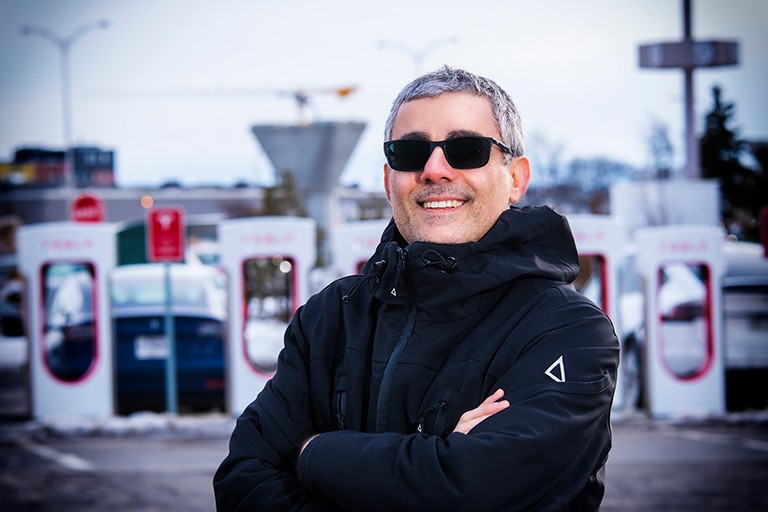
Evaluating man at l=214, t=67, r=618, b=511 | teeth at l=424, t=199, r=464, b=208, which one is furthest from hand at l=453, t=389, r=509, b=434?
teeth at l=424, t=199, r=464, b=208

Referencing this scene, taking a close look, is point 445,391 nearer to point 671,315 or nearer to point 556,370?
point 556,370

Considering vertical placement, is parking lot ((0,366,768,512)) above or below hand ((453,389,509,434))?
below

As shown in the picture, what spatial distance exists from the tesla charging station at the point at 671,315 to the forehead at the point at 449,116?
7.26 metres

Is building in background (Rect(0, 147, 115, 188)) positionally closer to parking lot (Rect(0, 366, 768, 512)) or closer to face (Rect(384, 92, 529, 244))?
parking lot (Rect(0, 366, 768, 512))

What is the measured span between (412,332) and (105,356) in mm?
7876

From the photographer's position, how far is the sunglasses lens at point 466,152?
212 centimetres

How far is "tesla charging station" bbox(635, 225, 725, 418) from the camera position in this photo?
9.14 metres

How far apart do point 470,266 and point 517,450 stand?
409 mm

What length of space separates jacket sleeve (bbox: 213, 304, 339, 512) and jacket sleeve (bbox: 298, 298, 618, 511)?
0.11m

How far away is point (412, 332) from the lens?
6.68 feet

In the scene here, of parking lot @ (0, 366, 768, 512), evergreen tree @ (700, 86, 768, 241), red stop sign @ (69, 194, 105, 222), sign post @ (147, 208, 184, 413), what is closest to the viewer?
parking lot @ (0, 366, 768, 512)

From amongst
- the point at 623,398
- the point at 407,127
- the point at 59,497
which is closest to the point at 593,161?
the point at 623,398

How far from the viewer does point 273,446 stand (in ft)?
7.18

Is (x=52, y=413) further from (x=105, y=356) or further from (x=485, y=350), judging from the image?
(x=485, y=350)
